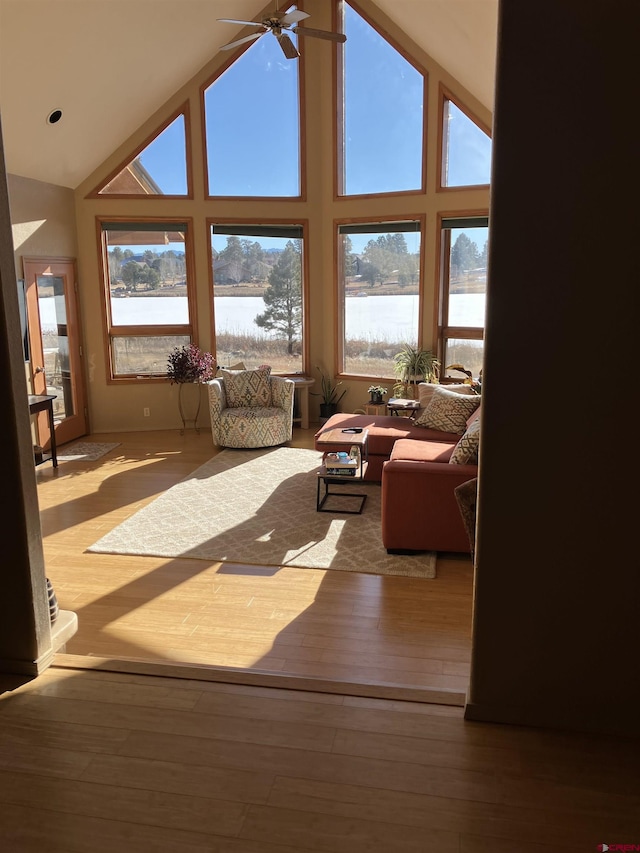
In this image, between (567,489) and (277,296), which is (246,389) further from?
(567,489)

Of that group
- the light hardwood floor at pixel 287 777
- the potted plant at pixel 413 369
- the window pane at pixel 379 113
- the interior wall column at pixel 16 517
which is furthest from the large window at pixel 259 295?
the light hardwood floor at pixel 287 777

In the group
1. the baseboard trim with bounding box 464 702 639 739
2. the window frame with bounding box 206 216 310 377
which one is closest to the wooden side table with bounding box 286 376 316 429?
the window frame with bounding box 206 216 310 377

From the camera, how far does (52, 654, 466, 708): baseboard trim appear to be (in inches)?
98.2

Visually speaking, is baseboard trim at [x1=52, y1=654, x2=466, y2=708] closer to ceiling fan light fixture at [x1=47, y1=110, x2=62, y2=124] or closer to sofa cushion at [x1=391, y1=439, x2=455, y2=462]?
sofa cushion at [x1=391, y1=439, x2=455, y2=462]

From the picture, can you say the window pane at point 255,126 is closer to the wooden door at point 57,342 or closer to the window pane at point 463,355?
the wooden door at point 57,342

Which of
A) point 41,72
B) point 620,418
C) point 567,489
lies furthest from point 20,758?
point 41,72

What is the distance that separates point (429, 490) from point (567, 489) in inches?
97.7

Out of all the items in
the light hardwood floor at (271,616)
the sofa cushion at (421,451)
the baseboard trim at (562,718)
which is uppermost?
the sofa cushion at (421,451)

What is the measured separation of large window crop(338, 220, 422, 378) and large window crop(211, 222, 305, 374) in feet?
1.93

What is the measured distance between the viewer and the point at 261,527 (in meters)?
5.27

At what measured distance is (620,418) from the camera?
6.65ft

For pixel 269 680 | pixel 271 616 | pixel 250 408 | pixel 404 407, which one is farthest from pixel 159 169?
pixel 269 680

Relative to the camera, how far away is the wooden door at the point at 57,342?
23.7ft

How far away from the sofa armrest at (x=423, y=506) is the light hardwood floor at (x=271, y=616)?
0.63 feet
